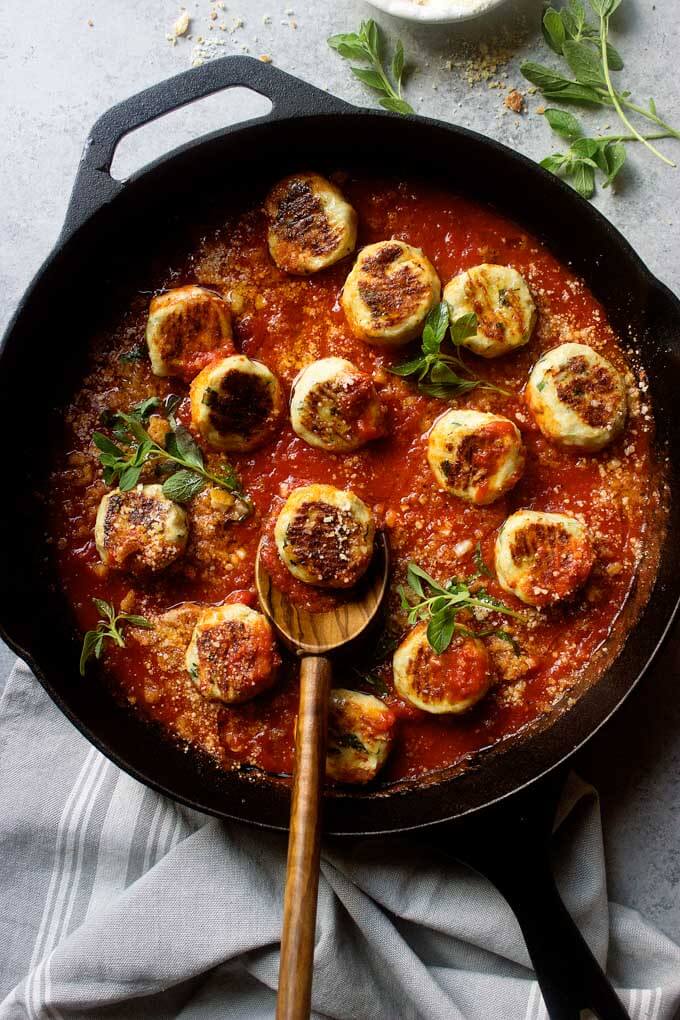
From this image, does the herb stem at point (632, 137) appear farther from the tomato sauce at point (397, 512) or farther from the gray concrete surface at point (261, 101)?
the tomato sauce at point (397, 512)

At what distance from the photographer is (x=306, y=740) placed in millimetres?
2904

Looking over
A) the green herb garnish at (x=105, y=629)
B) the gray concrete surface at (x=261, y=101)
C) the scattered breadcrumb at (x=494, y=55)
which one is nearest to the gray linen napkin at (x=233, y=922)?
the gray concrete surface at (x=261, y=101)

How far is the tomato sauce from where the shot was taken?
131 inches

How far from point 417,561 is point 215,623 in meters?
0.73

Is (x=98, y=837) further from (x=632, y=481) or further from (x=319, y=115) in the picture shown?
(x=319, y=115)

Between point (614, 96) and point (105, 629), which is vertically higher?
point (614, 96)

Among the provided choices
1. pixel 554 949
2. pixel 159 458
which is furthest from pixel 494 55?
pixel 554 949

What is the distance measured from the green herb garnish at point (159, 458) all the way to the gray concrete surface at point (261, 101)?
0.77 metres

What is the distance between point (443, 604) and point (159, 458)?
113 cm

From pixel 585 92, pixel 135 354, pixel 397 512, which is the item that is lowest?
pixel 397 512

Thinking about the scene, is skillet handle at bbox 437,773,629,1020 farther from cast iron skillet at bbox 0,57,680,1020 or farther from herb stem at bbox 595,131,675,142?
herb stem at bbox 595,131,675,142

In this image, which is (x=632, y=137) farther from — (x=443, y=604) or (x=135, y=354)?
(x=135, y=354)

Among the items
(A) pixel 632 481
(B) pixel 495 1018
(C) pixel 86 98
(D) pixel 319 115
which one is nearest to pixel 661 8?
(D) pixel 319 115

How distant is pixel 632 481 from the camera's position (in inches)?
133
